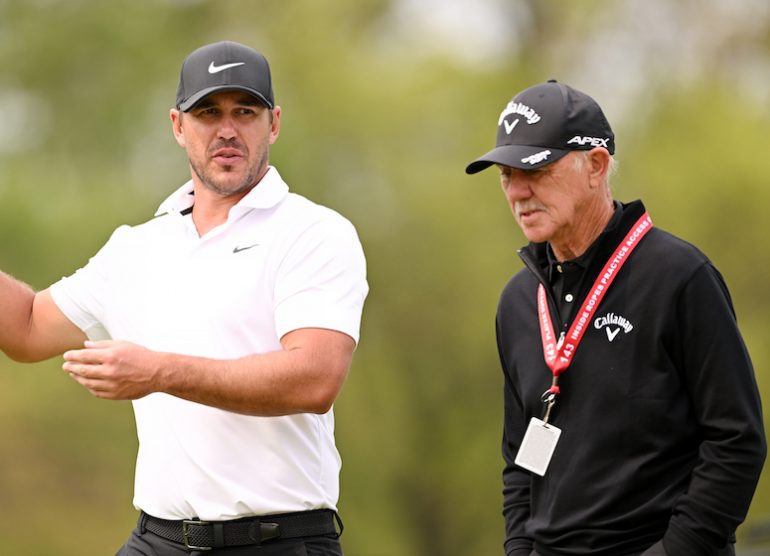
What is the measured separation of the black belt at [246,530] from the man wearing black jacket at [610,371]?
65 cm

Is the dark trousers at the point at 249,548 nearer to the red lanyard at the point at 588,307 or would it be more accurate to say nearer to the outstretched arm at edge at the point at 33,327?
the outstretched arm at edge at the point at 33,327

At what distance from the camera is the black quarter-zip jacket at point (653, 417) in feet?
13.1

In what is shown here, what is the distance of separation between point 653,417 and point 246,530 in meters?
1.33

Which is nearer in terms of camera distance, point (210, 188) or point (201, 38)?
point (210, 188)

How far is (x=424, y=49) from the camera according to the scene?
20.4 meters

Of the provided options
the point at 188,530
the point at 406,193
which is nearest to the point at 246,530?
the point at 188,530

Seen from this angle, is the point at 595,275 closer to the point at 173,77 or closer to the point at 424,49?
the point at 424,49

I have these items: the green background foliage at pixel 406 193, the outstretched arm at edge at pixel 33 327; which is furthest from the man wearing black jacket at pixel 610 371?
the green background foliage at pixel 406 193

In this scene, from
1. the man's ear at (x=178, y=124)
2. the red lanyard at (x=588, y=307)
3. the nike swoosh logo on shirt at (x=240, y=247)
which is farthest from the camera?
the man's ear at (x=178, y=124)

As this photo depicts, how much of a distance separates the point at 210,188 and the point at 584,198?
130 centimetres

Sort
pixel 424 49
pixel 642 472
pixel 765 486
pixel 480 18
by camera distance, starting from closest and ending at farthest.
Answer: pixel 642 472
pixel 765 486
pixel 424 49
pixel 480 18

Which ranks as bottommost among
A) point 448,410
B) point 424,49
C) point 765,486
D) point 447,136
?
point 765,486

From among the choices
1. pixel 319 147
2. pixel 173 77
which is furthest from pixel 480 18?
pixel 173 77

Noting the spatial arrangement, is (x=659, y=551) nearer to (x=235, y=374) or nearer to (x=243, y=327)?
(x=235, y=374)
